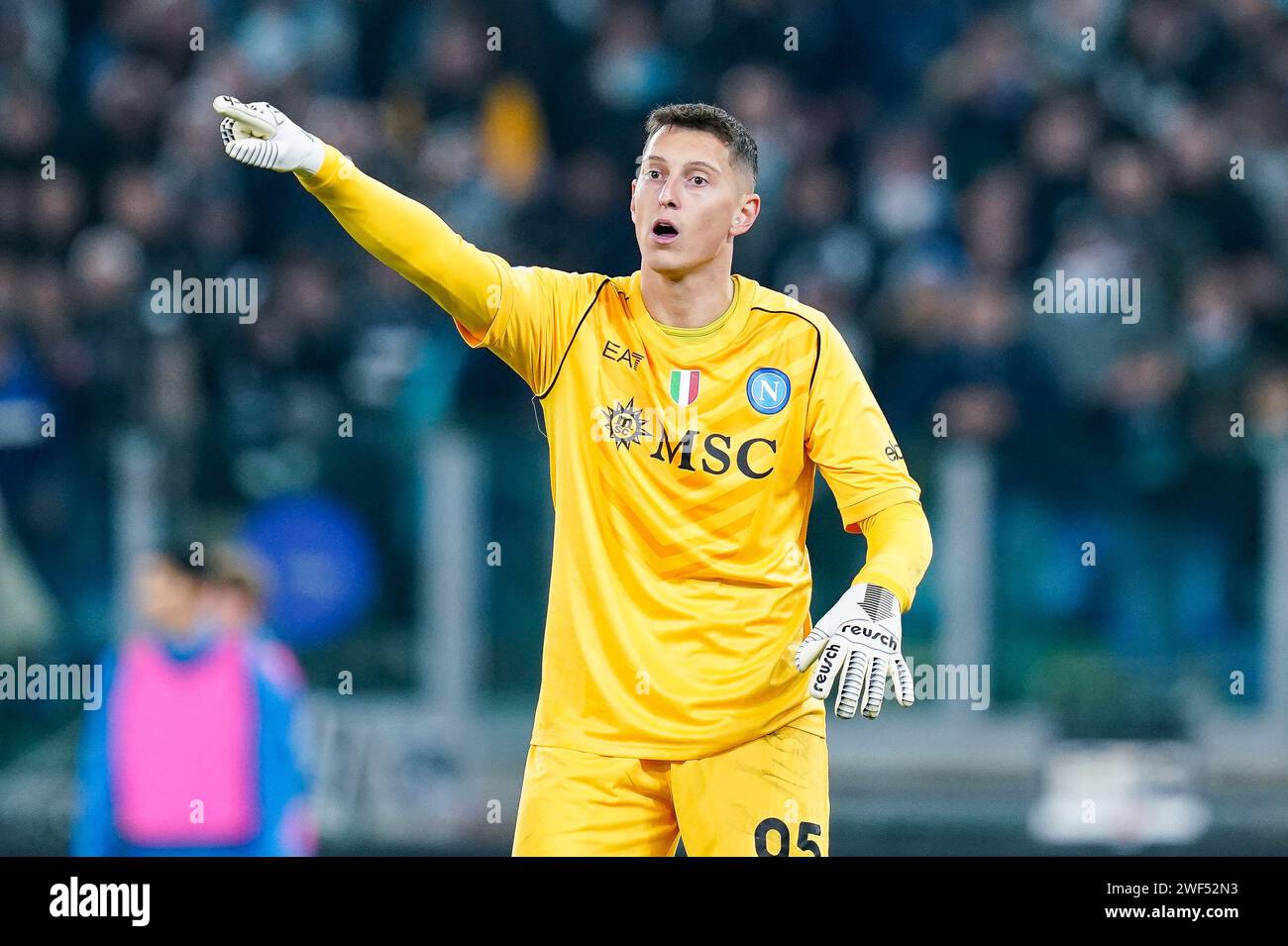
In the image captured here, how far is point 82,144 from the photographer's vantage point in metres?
9.46

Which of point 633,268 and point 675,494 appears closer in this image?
point 675,494

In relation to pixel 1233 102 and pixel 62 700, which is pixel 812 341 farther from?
pixel 1233 102

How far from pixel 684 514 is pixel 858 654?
57cm

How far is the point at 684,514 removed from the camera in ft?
15.0

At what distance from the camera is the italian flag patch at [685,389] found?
4617mm

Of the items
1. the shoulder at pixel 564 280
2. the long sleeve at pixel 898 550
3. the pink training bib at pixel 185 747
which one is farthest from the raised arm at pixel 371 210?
the pink training bib at pixel 185 747

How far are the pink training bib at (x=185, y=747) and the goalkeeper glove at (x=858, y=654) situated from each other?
9.22 feet

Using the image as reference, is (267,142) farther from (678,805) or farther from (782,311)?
(678,805)

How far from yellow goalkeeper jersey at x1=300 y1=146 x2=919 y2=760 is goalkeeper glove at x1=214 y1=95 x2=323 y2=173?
402 millimetres

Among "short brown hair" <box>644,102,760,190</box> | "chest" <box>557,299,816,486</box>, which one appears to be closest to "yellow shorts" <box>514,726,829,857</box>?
"chest" <box>557,299,816,486</box>

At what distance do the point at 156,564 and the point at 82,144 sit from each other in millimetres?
3350

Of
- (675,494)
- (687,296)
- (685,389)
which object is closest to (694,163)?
(687,296)

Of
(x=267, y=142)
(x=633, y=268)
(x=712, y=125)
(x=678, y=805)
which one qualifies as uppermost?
(x=633, y=268)
